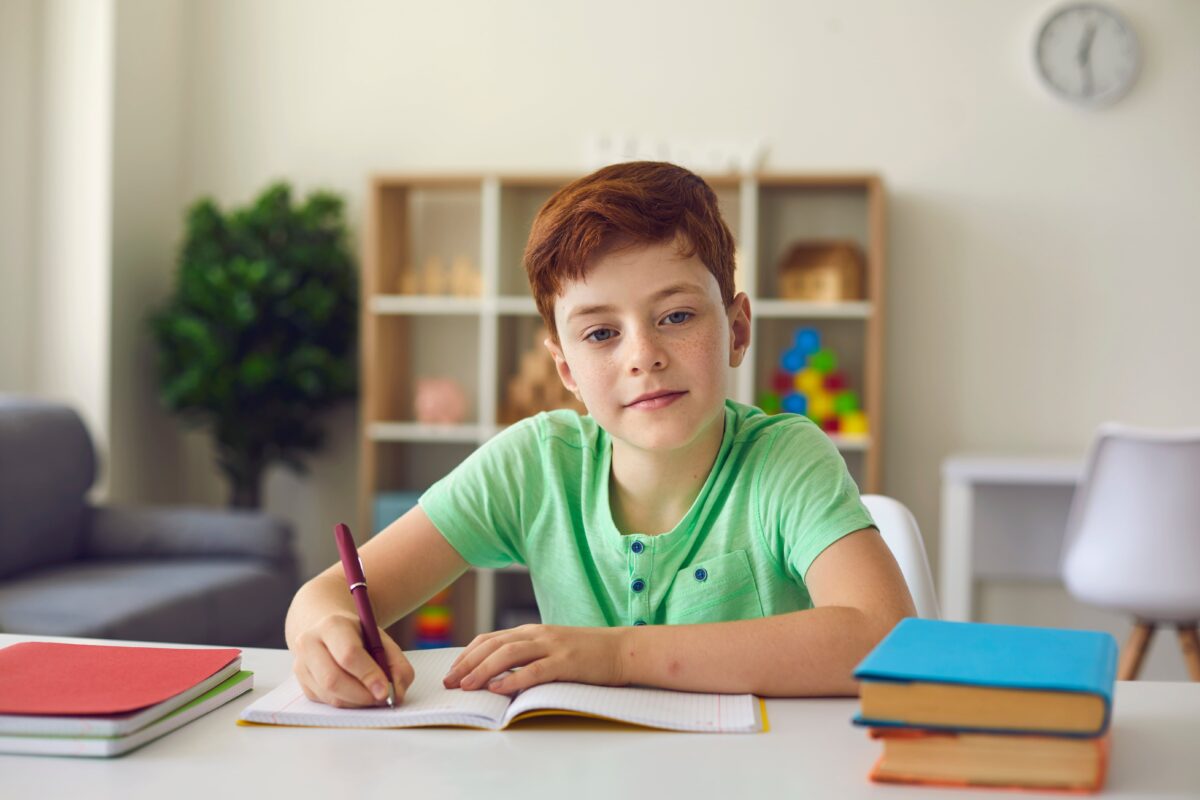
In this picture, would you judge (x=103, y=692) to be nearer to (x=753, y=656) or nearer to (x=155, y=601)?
(x=753, y=656)

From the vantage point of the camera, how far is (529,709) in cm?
89

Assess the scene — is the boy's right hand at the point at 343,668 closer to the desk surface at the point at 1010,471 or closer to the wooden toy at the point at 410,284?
the desk surface at the point at 1010,471

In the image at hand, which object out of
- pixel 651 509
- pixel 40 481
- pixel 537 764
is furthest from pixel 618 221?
pixel 40 481

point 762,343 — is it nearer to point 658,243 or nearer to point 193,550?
point 193,550

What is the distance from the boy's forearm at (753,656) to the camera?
0.99 m

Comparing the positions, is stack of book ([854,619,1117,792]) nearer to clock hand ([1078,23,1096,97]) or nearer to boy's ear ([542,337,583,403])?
boy's ear ([542,337,583,403])

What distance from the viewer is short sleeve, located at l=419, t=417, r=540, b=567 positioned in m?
1.32

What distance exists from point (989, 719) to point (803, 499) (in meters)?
0.43

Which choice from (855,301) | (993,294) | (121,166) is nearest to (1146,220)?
(993,294)

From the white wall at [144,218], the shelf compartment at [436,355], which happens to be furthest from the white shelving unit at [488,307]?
the white wall at [144,218]

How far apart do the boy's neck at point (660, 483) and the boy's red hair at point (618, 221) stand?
17cm

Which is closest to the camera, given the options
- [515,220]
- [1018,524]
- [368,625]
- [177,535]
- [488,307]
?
[368,625]

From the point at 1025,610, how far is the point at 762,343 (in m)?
1.13

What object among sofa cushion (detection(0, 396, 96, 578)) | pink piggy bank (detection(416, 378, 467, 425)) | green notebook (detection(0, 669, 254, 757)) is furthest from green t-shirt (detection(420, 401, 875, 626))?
pink piggy bank (detection(416, 378, 467, 425))
